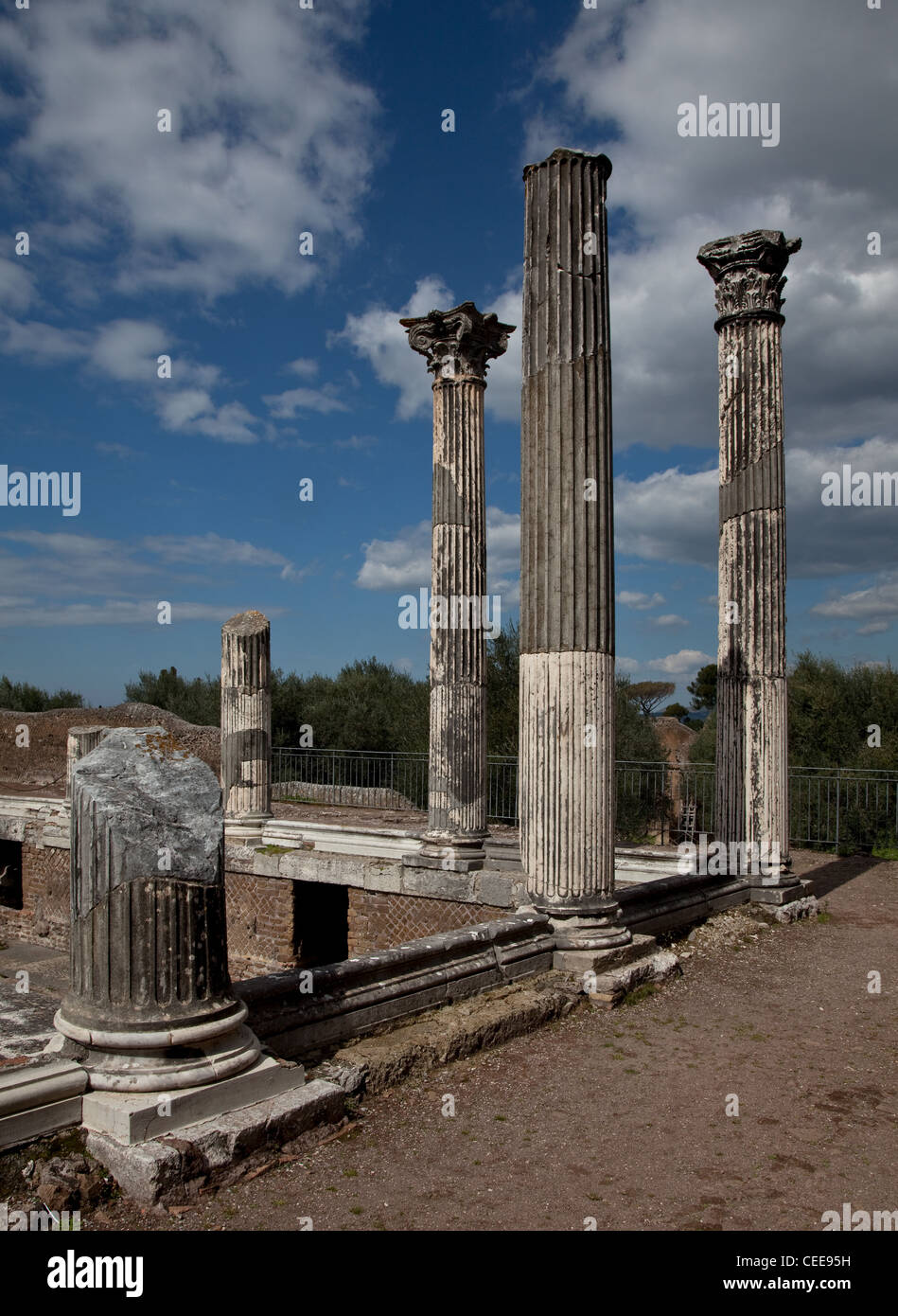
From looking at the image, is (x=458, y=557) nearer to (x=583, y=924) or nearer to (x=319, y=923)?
(x=319, y=923)

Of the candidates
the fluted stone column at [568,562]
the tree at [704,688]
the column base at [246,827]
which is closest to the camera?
the fluted stone column at [568,562]

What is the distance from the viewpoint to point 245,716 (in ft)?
39.4

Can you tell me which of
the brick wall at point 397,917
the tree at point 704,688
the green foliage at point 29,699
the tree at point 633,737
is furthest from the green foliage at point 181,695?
the tree at point 704,688

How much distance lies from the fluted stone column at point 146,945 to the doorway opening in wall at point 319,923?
262 inches

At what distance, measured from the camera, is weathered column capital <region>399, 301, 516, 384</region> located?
9.77 m

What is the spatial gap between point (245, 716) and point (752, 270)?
25.0 feet

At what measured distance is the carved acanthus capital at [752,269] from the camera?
959 cm

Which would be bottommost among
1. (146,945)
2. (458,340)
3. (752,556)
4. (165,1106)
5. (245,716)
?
(165,1106)

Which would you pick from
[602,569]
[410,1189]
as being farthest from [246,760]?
[410,1189]

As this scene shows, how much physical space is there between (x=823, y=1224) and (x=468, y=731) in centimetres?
680

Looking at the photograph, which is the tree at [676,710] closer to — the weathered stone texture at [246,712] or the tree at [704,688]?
the tree at [704,688]

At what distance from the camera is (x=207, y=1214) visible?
3.22 metres

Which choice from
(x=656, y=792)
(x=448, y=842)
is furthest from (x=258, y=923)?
(x=656, y=792)
